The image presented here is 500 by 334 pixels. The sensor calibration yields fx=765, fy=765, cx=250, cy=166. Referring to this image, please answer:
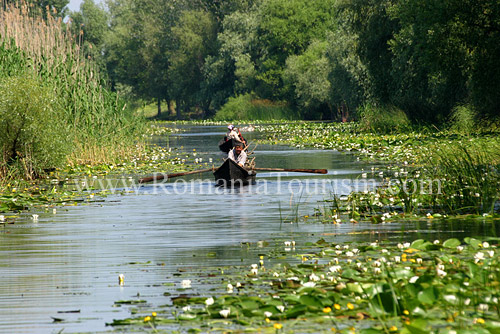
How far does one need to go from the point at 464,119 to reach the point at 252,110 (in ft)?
191

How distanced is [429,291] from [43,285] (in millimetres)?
4952

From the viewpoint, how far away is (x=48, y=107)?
2400 cm


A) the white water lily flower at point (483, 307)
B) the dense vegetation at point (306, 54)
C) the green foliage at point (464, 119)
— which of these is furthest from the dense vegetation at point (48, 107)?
the white water lily flower at point (483, 307)

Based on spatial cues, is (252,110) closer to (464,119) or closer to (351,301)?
(464,119)

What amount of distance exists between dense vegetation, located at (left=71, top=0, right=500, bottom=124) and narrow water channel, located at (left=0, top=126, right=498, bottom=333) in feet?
19.7

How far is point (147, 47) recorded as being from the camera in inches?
4466

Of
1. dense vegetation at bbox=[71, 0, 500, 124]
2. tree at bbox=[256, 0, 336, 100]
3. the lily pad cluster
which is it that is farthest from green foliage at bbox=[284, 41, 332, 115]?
the lily pad cluster

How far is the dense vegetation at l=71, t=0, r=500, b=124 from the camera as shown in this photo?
78.7ft

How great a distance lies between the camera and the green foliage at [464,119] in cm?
3676

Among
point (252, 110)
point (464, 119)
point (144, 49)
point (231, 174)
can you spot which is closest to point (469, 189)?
point (231, 174)

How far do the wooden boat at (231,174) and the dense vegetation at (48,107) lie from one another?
5.16 m

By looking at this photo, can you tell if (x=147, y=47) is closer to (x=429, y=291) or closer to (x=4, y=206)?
(x=4, y=206)

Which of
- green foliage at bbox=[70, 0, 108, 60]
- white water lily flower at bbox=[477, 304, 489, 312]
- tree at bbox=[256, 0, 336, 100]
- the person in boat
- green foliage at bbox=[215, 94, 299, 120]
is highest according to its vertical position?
green foliage at bbox=[70, 0, 108, 60]

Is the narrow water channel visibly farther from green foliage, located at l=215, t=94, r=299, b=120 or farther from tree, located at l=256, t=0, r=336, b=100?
tree, located at l=256, t=0, r=336, b=100
